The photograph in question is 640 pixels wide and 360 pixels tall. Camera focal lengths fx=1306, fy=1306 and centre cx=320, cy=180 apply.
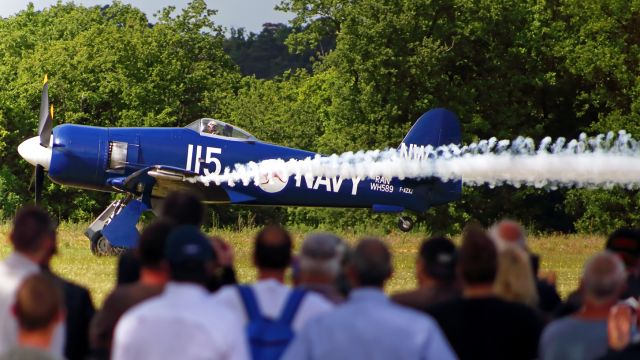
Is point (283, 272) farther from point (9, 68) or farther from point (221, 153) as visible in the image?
point (9, 68)

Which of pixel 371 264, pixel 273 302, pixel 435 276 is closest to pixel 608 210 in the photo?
pixel 435 276

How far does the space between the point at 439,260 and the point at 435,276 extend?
0.27ft

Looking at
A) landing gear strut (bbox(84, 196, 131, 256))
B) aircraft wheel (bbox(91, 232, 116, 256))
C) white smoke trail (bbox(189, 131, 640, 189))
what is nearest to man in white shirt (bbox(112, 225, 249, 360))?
landing gear strut (bbox(84, 196, 131, 256))

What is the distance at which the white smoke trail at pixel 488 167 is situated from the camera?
21516 mm

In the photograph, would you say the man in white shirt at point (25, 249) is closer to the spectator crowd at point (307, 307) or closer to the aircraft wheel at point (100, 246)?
the spectator crowd at point (307, 307)

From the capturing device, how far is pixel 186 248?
5277mm

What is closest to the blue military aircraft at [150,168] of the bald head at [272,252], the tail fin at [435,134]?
the tail fin at [435,134]

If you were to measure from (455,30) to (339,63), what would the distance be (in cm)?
382

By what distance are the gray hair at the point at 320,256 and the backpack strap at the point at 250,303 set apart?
0.25 m

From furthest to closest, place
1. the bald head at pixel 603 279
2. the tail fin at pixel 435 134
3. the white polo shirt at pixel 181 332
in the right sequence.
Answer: the tail fin at pixel 435 134 < the bald head at pixel 603 279 < the white polo shirt at pixel 181 332

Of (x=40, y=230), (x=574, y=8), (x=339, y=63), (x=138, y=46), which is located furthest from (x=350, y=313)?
(x=138, y=46)

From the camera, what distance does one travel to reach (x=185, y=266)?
5234 millimetres

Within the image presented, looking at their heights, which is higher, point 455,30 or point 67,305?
point 455,30

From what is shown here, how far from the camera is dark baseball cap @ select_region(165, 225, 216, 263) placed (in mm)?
5254
